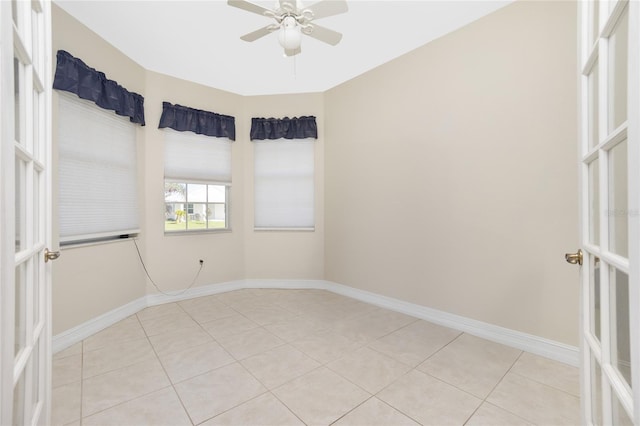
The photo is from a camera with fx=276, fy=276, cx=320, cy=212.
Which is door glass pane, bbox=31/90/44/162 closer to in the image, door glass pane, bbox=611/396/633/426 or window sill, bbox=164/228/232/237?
door glass pane, bbox=611/396/633/426

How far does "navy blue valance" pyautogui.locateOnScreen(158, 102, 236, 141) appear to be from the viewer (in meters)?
3.31

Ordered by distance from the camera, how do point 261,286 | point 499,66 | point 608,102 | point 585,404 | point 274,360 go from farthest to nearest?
point 261,286 → point 499,66 → point 274,360 → point 585,404 → point 608,102

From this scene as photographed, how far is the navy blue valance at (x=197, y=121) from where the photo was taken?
3309 millimetres

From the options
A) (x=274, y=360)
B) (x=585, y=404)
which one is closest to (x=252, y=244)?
(x=274, y=360)

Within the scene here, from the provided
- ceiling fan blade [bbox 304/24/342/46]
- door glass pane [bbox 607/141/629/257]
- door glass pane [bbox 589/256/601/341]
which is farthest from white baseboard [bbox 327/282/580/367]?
ceiling fan blade [bbox 304/24/342/46]

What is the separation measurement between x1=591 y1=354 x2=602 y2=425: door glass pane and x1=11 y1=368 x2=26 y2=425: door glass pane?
1912 millimetres

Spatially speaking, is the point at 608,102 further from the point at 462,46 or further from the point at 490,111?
the point at 462,46

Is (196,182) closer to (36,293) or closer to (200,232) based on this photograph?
(200,232)

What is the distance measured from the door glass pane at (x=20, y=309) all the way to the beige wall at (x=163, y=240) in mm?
1809

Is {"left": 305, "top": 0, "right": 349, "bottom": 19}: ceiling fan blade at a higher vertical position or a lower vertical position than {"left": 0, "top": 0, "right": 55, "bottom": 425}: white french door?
higher

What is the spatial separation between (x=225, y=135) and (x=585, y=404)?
3953mm

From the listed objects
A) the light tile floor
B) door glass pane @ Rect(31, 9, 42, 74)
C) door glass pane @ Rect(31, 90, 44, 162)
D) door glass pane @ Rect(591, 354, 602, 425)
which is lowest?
the light tile floor

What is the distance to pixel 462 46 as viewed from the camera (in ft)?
8.34

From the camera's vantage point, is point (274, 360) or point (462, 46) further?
point (462, 46)
